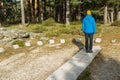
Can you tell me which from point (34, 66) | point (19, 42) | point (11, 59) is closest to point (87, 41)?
point (34, 66)

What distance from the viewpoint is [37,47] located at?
14812mm

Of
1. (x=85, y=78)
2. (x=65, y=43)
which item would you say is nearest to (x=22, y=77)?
(x=85, y=78)

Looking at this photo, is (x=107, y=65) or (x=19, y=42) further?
(x=19, y=42)

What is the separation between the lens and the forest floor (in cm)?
921

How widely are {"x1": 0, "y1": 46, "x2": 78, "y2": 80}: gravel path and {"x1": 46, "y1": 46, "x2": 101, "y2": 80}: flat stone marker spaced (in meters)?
0.53

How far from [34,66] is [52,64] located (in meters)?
0.82

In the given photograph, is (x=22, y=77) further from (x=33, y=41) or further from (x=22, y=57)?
(x=33, y=41)

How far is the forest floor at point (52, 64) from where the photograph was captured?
9.21 m

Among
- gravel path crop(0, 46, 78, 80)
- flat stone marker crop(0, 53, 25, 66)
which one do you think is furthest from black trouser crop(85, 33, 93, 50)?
flat stone marker crop(0, 53, 25, 66)

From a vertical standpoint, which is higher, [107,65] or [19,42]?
[19,42]

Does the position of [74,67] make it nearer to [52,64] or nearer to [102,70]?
[102,70]

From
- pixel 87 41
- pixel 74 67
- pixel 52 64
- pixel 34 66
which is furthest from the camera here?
pixel 87 41

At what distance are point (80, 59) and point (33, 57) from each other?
2.71 m

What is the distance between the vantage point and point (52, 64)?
10781 mm
